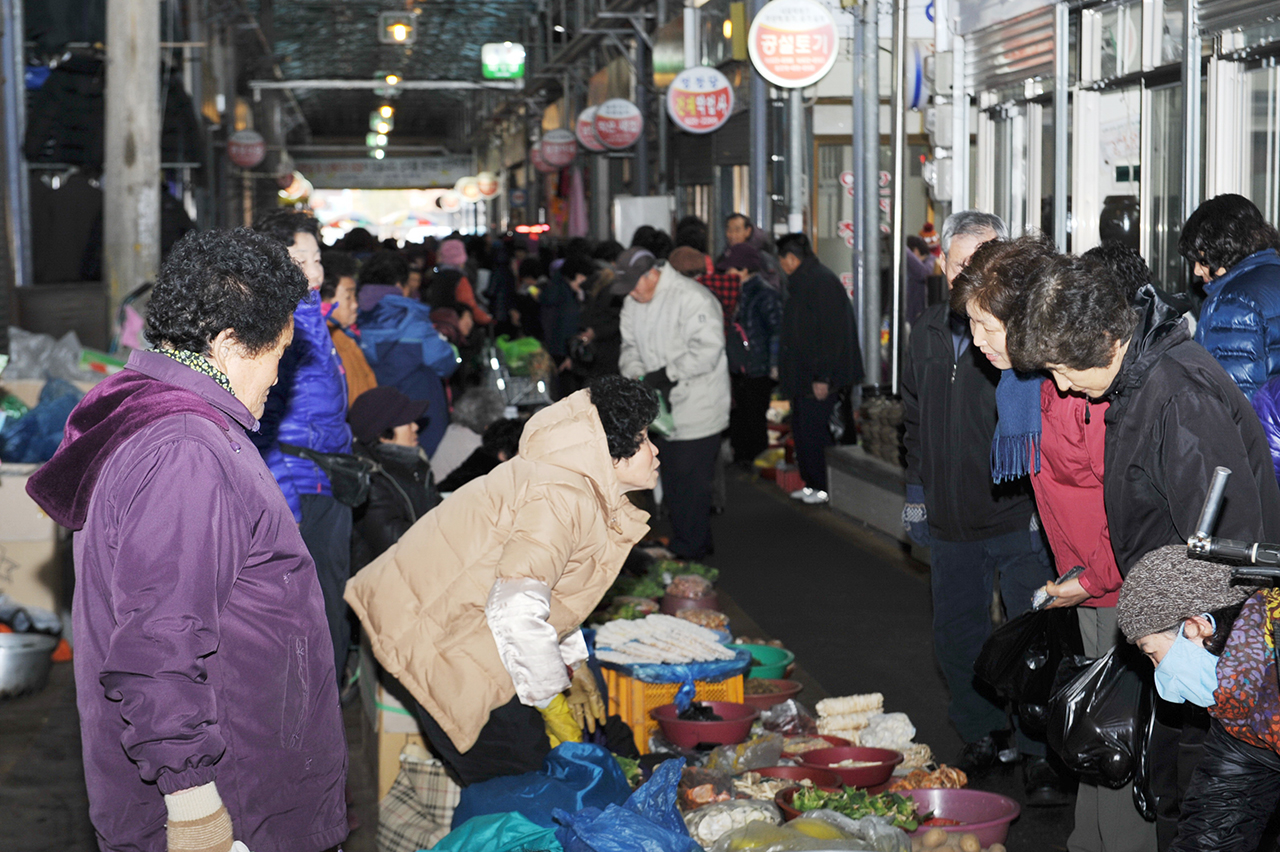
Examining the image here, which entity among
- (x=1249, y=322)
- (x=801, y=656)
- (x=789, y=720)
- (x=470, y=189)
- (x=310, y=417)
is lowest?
(x=801, y=656)

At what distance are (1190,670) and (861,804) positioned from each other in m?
1.40

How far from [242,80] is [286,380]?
3182 cm

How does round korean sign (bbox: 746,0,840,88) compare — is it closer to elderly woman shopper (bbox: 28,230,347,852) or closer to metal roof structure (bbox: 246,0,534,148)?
elderly woman shopper (bbox: 28,230,347,852)

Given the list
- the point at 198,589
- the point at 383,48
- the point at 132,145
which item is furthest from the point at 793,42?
the point at 383,48

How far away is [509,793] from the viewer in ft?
12.2

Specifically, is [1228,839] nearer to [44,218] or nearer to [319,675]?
[319,675]

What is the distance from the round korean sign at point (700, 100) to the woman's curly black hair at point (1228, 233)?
9672 millimetres

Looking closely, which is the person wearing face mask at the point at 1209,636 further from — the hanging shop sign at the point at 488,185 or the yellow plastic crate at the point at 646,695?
the hanging shop sign at the point at 488,185

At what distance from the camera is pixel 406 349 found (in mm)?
7441

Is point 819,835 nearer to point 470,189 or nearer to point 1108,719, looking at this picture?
point 1108,719

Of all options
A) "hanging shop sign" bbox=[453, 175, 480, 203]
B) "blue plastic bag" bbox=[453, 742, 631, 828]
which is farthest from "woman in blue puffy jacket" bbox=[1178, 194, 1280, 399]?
"hanging shop sign" bbox=[453, 175, 480, 203]

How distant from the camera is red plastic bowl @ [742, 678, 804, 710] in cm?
527

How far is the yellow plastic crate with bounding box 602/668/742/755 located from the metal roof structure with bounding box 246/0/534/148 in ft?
84.1

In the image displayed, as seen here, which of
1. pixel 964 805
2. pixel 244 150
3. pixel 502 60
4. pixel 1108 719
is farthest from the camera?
pixel 502 60
